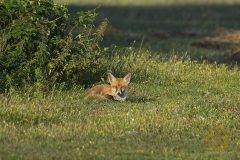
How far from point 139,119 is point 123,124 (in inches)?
12.1

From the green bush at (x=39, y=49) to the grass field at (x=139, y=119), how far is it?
1.22ft

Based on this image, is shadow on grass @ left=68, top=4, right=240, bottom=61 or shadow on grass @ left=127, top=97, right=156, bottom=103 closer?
shadow on grass @ left=127, top=97, right=156, bottom=103

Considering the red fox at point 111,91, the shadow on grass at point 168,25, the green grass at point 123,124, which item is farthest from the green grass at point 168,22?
the green grass at point 123,124

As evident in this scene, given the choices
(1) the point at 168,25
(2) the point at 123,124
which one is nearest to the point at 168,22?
(1) the point at 168,25

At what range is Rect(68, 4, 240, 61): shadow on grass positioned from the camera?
70.9ft

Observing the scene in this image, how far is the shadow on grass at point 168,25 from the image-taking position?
2161 cm

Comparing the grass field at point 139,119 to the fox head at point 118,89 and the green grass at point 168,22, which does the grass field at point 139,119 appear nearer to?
the fox head at point 118,89

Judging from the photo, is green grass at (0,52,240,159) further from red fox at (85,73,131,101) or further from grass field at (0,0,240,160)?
red fox at (85,73,131,101)

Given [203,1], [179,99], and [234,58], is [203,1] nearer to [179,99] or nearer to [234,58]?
[234,58]

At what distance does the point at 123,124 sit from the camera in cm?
1055

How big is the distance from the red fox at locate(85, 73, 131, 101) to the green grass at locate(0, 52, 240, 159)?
0.17m

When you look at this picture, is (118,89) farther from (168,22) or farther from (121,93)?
(168,22)

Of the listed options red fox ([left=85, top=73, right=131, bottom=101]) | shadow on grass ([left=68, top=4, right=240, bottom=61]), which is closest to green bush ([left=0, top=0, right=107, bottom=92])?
red fox ([left=85, top=73, right=131, bottom=101])

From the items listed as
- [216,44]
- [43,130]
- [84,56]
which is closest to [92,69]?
[84,56]
